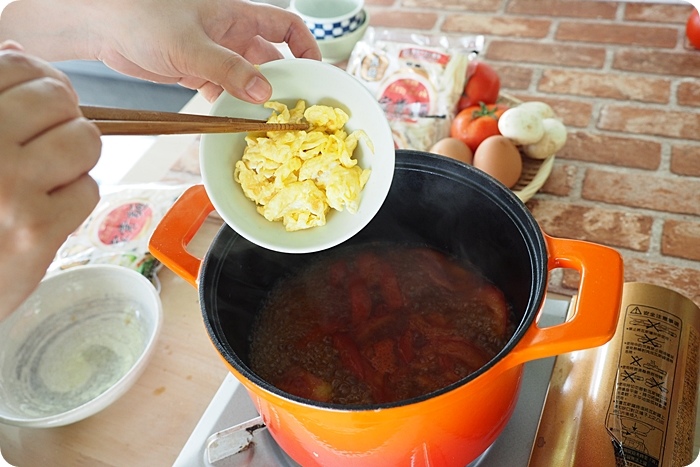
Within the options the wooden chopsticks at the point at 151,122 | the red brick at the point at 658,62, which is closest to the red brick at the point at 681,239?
the red brick at the point at 658,62

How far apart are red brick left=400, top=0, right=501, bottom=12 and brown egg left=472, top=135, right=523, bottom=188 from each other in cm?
68

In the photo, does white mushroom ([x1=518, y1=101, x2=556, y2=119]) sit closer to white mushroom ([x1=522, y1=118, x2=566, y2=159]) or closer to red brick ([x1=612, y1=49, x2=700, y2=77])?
white mushroom ([x1=522, y1=118, x2=566, y2=159])

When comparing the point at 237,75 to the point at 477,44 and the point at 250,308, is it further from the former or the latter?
the point at 477,44

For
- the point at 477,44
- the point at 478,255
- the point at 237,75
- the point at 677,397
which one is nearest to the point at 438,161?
the point at 478,255

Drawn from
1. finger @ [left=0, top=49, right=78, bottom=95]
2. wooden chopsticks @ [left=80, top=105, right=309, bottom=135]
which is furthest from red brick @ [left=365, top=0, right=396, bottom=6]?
finger @ [left=0, top=49, right=78, bottom=95]

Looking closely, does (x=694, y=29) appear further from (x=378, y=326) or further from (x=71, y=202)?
(x=71, y=202)

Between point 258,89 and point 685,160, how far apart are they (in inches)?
37.4

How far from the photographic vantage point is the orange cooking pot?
0.56 metres

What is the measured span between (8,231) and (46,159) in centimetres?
6

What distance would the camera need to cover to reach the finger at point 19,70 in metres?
0.46

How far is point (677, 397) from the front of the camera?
0.71 m

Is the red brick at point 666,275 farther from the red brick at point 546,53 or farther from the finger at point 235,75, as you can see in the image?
the finger at point 235,75

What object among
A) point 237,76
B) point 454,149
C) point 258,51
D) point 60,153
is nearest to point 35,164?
point 60,153

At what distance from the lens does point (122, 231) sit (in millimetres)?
1145
